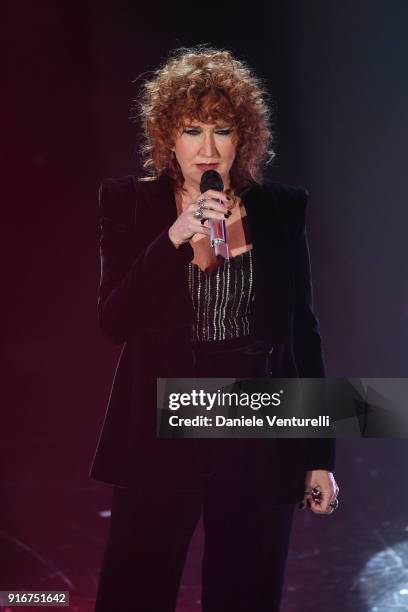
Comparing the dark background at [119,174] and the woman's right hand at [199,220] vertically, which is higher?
the dark background at [119,174]

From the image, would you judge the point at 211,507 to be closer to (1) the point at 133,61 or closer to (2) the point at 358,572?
(2) the point at 358,572

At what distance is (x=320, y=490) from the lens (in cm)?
137

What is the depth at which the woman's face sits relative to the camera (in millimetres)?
1370

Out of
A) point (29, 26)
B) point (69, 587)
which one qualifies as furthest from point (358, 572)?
point (29, 26)

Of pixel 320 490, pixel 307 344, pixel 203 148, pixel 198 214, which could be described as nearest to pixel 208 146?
pixel 203 148

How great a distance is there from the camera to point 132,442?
1300 mm

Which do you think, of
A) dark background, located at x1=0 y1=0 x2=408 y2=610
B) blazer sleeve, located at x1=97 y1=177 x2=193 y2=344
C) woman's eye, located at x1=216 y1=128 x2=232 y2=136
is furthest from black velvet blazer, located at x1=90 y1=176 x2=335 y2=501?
dark background, located at x1=0 y1=0 x2=408 y2=610

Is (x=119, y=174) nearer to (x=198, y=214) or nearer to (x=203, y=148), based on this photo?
(x=203, y=148)

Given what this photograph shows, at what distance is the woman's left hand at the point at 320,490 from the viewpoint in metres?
1.36

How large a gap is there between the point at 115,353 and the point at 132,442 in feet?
8.04

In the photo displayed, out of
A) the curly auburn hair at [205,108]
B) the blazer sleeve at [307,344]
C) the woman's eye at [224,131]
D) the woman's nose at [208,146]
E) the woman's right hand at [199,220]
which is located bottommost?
the blazer sleeve at [307,344]

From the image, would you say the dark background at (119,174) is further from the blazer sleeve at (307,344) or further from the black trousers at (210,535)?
the blazer sleeve at (307,344)

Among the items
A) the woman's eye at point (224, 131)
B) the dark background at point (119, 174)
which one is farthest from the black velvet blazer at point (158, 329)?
the dark background at point (119, 174)

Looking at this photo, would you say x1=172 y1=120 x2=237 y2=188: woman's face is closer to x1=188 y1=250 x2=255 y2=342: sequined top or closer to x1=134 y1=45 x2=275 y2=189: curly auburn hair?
x1=134 y1=45 x2=275 y2=189: curly auburn hair
